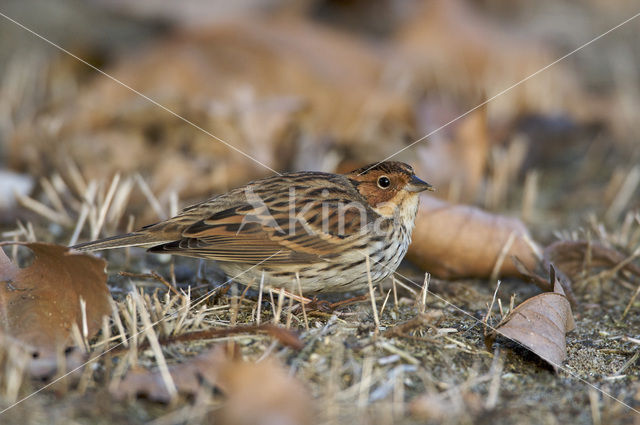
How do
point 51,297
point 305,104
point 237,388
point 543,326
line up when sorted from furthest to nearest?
point 305,104, point 543,326, point 51,297, point 237,388

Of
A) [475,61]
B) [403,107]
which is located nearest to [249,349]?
[403,107]

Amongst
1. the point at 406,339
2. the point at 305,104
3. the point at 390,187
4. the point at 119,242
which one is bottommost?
the point at 406,339

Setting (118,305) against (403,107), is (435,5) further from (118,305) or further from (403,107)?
(118,305)

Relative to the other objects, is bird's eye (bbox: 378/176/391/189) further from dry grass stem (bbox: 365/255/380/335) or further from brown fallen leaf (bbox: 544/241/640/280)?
brown fallen leaf (bbox: 544/241/640/280)

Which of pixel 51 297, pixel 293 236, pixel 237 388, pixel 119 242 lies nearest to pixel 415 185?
pixel 293 236

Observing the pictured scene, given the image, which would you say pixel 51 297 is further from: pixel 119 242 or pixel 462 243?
pixel 462 243

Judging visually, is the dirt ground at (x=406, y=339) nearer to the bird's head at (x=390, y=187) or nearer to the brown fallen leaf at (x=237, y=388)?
the brown fallen leaf at (x=237, y=388)

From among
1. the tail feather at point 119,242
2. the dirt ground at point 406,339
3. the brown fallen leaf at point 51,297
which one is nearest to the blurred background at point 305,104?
the dirt ground at point 406,339
